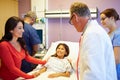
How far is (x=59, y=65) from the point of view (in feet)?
9.63

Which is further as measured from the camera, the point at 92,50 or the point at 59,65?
the point at 59,65

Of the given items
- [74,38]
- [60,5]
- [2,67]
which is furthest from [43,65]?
[60,5]

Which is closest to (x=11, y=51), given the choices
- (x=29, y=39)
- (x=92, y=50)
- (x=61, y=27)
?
(x=29, y=39)

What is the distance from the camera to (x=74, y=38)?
4.02 m

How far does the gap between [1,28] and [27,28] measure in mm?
1729

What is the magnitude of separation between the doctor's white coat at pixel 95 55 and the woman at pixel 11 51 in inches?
39.9

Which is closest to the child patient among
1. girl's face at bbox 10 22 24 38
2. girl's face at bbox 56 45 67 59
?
girl's face at bbox 56 45 67 59

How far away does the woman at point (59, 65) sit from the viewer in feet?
9.12

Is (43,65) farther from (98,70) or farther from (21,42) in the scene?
(98,70)

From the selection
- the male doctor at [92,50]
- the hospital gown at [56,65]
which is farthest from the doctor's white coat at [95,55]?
the hospital gown at [56,65]

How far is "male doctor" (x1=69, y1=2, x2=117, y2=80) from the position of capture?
1420 mm

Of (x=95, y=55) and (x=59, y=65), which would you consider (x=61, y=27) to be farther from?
(x=95, y=55)

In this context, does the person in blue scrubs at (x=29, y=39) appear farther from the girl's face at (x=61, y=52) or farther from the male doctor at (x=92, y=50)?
the male doctor at (x=92, y=50)

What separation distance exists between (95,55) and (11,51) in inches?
46.5
